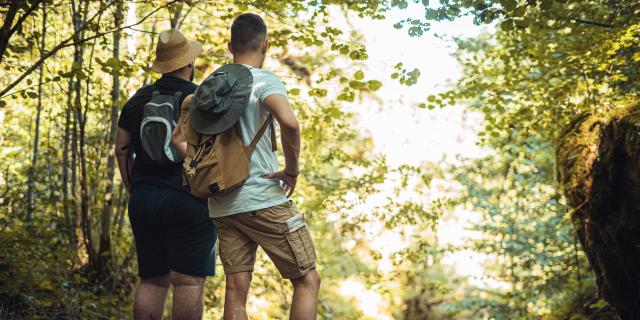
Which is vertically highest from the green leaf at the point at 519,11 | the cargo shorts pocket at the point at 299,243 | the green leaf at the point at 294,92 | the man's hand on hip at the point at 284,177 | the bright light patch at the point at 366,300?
the green leaf at the point at 294,92

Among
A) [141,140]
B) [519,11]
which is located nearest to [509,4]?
[519,11]

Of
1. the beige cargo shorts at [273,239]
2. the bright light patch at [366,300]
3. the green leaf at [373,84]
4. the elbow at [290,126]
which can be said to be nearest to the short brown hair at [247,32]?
the elbow at [290,126]

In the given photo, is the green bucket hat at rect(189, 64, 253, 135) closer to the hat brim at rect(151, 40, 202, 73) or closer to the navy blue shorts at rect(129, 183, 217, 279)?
the navy blue shorts at rect(129, 183, 217, 279)

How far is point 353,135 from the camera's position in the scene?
10.3 metres

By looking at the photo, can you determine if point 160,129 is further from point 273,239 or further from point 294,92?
point 294,92

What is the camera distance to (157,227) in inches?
137

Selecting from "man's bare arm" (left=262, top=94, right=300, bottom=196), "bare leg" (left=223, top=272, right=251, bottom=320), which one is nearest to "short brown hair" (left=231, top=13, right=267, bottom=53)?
"man's bare arm" (left=262, top=94, right=300, bottom=196)

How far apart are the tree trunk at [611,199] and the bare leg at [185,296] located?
131 inches

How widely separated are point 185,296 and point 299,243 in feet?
2.88

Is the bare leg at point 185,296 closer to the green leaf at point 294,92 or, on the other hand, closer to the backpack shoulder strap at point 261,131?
the backpack shoulder strap at point 261,131

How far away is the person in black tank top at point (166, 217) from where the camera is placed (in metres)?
3.43

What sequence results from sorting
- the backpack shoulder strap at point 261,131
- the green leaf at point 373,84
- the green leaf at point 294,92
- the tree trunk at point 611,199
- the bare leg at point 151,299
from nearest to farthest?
the backpack shoulder strap at point 261,131
the bare leg at point 151,299
the tree trunk at point 611,199
the green leaf at point 373,84
the green leaf at point 294,92

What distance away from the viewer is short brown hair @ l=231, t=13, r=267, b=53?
3.06 m

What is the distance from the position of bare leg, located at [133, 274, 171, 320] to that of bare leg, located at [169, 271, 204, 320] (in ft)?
0.61
